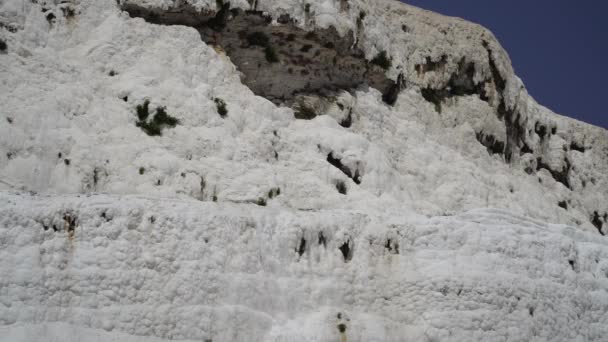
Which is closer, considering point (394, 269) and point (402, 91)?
point (394, 269)

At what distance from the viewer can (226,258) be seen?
736 inches

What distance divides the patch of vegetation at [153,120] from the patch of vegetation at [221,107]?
57.9 inches

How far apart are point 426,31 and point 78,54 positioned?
41.2 ft

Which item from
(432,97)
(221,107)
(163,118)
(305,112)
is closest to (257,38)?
(305,112)

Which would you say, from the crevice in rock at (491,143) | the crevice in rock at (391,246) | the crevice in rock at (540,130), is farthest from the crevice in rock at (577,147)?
the crevice in rock at (391,246)

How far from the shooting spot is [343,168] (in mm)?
25234

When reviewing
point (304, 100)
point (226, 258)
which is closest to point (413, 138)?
point (304, 100)

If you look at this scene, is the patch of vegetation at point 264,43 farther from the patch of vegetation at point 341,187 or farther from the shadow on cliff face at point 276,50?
the patch of vegetation at point 341,187

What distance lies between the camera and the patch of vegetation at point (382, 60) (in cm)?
2831

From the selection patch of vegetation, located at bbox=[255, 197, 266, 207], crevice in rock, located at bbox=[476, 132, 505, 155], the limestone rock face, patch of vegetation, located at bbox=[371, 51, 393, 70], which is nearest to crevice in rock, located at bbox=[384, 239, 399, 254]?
the limestone rock face

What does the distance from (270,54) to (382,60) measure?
398 cm

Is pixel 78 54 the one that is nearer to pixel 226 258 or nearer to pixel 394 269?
pixel 226 258

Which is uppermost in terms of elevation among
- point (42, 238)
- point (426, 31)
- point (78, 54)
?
point (426, 31)

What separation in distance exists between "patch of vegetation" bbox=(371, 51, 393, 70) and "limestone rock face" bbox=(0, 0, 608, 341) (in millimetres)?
80
